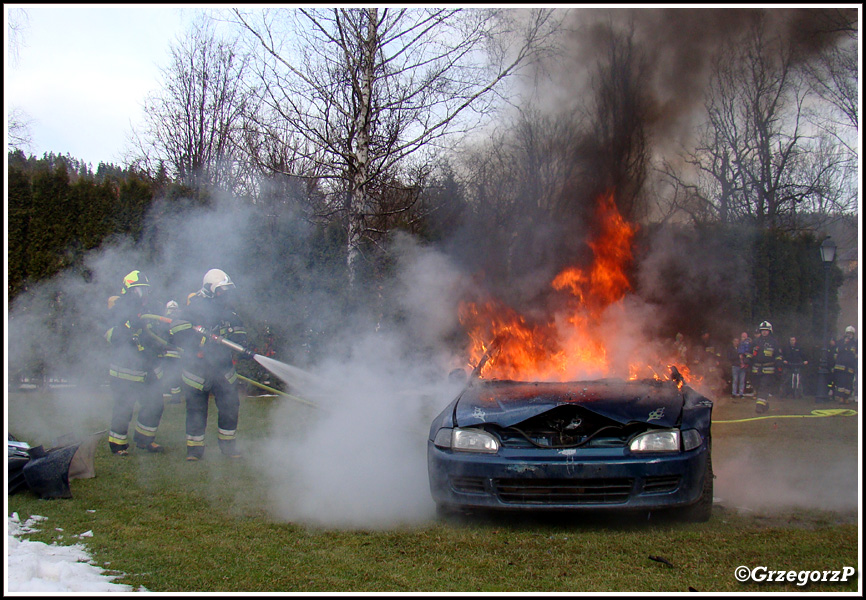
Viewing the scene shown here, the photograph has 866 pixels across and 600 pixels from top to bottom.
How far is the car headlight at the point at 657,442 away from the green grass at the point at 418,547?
519 millimetres

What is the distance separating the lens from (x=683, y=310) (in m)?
14.4

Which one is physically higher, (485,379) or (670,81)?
(670,81)

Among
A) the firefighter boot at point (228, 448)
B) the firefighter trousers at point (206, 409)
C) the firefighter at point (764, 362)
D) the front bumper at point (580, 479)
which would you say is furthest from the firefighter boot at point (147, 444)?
the firefighter at point (764, 362)

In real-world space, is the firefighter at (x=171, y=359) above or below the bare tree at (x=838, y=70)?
below

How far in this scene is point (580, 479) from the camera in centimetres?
418

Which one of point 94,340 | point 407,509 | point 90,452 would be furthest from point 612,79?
point 94,340

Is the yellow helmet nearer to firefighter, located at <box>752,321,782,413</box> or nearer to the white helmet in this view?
the white helmet

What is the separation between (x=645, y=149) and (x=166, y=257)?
7457mm

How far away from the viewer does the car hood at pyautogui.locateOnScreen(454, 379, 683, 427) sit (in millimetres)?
4406

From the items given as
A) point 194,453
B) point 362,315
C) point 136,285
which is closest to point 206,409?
point 194,453

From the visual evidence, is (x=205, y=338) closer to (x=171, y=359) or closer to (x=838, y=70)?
(x=171, y=359)

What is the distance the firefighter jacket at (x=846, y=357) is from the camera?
14.4m

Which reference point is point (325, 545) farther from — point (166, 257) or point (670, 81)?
point (166, 257)

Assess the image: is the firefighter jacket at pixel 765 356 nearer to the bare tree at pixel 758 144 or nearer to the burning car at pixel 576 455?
the bare tree at pixel 758 144
